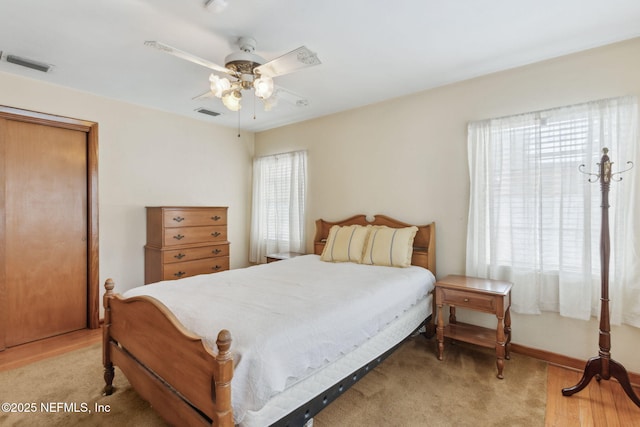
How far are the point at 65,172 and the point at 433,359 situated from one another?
406cm

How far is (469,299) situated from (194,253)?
3036 millimetres

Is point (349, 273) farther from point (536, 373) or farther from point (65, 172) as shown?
point (65, 172)

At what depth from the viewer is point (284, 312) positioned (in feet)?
5.66

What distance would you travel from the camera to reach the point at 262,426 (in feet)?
4.56

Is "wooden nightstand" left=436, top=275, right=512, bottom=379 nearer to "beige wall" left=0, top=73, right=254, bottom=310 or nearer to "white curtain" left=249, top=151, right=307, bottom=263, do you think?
"white curtain" left=249, top=151, right=307, bottom=263

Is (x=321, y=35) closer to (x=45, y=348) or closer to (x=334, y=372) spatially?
(x=334, y=372)

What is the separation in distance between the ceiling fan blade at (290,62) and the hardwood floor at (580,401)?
2.67 m

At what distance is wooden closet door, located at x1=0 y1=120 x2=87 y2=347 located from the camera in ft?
9.63

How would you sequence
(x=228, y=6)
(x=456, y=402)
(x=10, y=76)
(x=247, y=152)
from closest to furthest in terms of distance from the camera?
(x=228, y=6), (x=456, y=402), (x=10, y=76), (x=247, y=152)

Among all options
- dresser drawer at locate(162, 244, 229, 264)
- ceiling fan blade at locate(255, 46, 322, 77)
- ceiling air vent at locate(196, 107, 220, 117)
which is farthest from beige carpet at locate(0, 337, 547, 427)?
ceiling air vent at locate(196, 107, 220, 117)

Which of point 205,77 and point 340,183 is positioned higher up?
point 205,77

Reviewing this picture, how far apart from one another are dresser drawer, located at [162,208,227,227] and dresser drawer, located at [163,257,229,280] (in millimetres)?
465

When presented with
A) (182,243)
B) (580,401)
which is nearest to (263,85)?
(182,243)

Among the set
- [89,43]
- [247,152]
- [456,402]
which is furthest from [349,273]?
[247,152]
